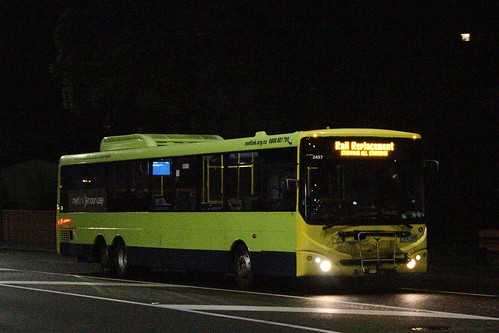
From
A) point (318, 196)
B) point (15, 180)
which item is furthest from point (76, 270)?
point (15, 180)

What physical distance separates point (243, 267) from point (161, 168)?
12.2 ft

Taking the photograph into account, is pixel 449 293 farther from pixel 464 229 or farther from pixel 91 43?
pixel 91 43

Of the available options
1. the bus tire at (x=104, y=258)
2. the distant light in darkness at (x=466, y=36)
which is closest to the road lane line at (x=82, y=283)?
the bus tire at (x=104, y=258)

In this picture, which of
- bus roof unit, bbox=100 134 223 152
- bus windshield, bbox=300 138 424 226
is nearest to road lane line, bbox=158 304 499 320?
bus windshield, bbox=300 138 424 226

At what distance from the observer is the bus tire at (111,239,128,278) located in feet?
82.7

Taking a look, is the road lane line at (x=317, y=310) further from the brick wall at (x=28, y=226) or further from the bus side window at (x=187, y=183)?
the brick wall at (x=28, y=226)

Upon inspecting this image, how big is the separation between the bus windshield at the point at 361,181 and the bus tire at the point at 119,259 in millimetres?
6820

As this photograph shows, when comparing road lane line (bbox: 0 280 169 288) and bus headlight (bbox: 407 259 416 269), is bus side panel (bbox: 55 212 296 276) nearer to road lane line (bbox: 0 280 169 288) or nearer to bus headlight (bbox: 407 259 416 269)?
road lane line (bbox: 0 280 169 288)

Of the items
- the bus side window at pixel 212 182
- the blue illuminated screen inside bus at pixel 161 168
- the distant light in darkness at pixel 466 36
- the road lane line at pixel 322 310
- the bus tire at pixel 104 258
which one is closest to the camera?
the road lane line at pixel 322 310

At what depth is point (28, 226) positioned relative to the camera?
152ft

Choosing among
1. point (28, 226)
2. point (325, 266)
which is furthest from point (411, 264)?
point (28, 226)

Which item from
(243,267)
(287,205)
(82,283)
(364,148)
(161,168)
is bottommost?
(82,283)

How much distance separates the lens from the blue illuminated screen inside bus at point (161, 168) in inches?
935

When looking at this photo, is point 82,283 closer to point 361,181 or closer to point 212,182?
point 212,182
